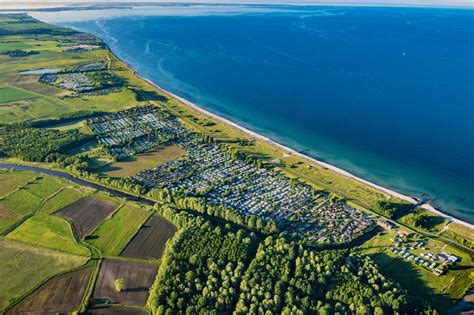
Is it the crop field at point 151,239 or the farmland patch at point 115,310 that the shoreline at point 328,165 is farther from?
the farmland patch at point 115,310

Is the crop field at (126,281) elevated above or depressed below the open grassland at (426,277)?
below

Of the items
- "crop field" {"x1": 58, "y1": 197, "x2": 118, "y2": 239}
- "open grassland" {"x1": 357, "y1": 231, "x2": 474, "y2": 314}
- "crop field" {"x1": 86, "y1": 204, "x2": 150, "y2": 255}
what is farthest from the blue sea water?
"crop field" {"x1": 58, "y1": 197, "x2": 118, "y2": 239}

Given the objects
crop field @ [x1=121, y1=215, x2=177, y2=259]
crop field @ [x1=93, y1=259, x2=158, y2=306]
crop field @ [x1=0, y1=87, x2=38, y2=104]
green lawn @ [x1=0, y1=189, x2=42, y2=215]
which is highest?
crop field @ [x1=0, y1=87, x2=38, y2=104]

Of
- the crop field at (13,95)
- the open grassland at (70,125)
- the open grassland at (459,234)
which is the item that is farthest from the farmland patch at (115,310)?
the crop field at (13,95)

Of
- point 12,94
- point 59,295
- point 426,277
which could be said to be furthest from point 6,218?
point 12,94

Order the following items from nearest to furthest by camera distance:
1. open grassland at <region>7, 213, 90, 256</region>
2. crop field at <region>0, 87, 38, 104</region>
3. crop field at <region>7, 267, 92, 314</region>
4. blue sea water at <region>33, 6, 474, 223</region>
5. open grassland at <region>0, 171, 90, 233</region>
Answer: crop field at <region>7, 267, 92, 314</region>
open grassland at <region>7, 213, 90, 256</region>
open grassland at <region>0, 171, 90, 233</region>
blue sea water at <region>33, 6, 474, 223</region>
crop field at <region>0, 87, 38, 104</region>

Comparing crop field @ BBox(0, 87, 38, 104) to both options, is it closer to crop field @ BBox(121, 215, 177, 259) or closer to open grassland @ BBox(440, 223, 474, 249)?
crop field @ BBox(121, 215, 177, 259)
